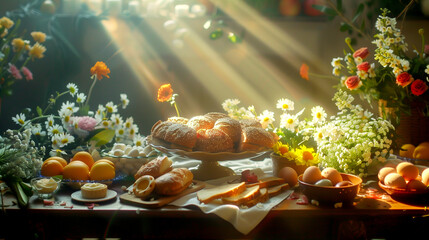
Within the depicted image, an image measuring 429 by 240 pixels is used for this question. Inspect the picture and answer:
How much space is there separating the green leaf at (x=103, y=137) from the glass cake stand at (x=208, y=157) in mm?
234

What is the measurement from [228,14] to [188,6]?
230 millimetres

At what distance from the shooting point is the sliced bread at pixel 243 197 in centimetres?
108

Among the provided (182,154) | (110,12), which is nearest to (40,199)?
(182,154)

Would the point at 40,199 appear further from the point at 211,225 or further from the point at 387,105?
the point at 387,105

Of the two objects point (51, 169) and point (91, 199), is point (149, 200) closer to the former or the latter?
point (91, 199)

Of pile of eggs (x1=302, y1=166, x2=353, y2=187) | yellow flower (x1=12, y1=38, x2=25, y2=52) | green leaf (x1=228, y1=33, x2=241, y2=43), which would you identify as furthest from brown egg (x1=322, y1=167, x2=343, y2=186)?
green leaf (x1=228, y1=33, x2=241, y2=43)

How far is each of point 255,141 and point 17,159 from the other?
27.8 inches

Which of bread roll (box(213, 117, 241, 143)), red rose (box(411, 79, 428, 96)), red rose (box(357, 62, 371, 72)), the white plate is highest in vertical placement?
red rose (box(357, 62, 371, 72))

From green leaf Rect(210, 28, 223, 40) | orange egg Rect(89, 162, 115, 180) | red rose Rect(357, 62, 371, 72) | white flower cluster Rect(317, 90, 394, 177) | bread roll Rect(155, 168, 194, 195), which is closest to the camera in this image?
bread roll Rect(155, 168, 194, 195)

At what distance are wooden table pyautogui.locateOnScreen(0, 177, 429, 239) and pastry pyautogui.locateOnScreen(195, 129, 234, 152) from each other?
0.80 ft

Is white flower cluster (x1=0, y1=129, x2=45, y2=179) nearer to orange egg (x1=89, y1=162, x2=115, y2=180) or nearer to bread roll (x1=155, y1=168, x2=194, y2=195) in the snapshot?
orange egg (x1=89, y1=162, x2=115, y2=180)

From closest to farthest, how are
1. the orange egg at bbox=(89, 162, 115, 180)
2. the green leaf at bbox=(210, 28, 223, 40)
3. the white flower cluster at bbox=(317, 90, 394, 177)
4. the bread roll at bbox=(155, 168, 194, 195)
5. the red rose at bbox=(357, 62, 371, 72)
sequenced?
the bread roll at bbox=(155, 168, 194, 195) < the orange egg at bbox=(89, 162, 115, 180) < the white flower cluster at bbox=(317, 90, 394, 177) < the red rose at bbox=(357, 62, 371, 72) < the green leaf at bbox=(210, 28, 223, 40)

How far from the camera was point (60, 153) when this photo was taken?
55.3 inches

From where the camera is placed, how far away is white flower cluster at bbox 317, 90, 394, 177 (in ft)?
4.37
